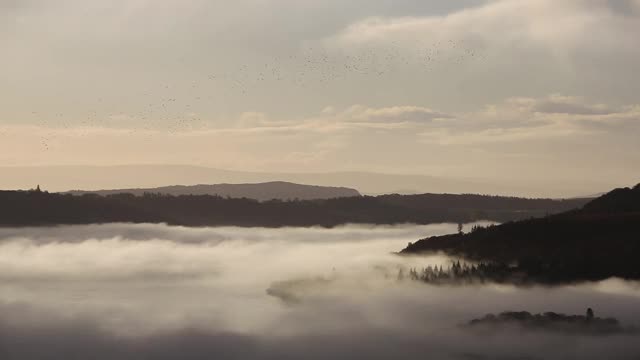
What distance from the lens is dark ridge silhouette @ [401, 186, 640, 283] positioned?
122m

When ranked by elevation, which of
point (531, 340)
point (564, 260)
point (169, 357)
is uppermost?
point (564, 260)

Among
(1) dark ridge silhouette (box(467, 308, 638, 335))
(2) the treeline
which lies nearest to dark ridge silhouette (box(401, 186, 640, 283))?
(2) the treeline

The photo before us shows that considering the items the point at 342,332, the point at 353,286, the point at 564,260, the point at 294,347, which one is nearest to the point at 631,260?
the point at 564,260

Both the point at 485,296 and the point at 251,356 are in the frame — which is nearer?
the point at 485,296

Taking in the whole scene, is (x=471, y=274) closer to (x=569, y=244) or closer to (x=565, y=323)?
(x=569, y=244)

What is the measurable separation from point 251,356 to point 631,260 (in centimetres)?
6525

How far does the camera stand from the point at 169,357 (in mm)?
179000

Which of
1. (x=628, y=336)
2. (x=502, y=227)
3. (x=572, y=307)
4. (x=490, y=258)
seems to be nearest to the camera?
(x=628, y=336)

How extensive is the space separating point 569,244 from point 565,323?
28.3m

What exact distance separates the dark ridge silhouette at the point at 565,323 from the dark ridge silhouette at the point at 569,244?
1433 cm

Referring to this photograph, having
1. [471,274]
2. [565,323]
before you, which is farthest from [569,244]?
[565,323]

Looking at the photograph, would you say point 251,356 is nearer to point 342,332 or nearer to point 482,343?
point 342,332

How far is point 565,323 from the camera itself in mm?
103812

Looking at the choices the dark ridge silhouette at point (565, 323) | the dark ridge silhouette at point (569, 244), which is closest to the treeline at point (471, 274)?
the dark ridge silhouette at point (569, 244)
